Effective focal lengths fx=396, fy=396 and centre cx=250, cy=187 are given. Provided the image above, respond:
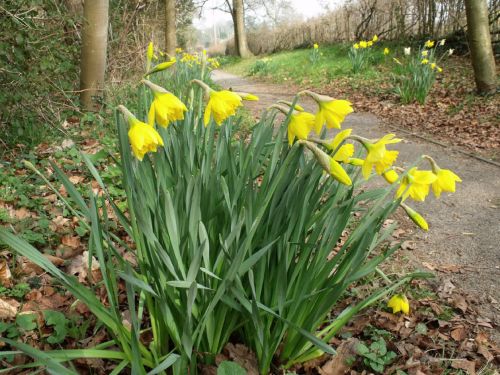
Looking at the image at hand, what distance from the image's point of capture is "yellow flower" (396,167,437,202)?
1316 mm

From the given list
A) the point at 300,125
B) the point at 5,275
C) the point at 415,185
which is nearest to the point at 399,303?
the point at 415,185

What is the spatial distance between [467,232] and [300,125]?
84.9 inches

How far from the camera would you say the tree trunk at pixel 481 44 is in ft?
18.8

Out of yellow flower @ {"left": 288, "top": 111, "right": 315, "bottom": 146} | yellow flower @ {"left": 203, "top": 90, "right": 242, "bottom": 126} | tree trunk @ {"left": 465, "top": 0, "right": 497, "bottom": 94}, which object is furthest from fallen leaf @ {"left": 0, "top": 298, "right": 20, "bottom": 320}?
tree trunk @ {"left": 465, "top": 0, "right": 497, "bottom": 94}

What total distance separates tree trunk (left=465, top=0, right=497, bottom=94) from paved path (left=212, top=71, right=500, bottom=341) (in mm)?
2176

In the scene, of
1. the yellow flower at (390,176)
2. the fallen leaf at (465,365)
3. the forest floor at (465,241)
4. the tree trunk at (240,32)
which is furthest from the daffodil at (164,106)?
the tree trunk at (240,32)

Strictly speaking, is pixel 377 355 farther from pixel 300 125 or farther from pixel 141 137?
pixel 141 137

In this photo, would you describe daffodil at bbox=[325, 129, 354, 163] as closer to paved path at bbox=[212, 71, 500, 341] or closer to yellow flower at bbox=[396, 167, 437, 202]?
yellow flower at bbox=[396, 167, 437, 202]

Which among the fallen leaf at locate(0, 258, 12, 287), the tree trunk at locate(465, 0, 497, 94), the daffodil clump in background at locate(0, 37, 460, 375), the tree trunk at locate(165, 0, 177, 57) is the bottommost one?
the fallen leaf at locate(0, 258, 12, 287)

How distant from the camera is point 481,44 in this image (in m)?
5.86

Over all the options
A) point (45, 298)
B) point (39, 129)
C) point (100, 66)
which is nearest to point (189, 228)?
point (45, 298)

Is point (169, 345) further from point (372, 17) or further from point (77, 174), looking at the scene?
point (372, 17)

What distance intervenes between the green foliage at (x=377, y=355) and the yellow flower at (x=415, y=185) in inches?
26.3

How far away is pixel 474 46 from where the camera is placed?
5934mm
